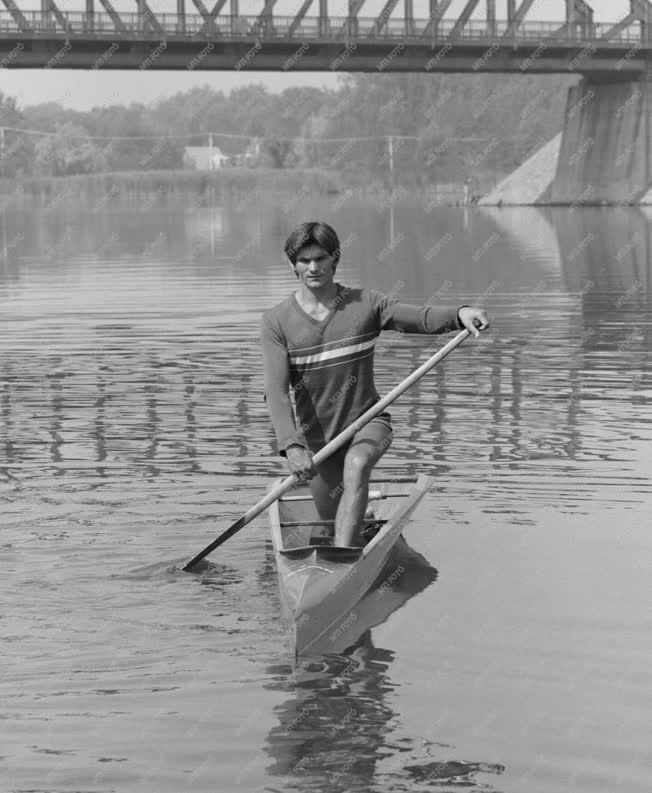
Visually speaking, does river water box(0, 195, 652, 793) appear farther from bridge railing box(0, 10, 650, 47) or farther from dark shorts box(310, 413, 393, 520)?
bridge railing box(0, 10, 650, 47)

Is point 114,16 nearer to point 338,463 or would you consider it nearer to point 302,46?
point 302,46

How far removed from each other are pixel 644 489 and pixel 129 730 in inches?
223

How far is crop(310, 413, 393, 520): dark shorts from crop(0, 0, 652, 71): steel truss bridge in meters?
69.9

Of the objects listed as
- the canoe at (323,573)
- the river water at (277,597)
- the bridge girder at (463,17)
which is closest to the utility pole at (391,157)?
the bridge girder at (463,17)

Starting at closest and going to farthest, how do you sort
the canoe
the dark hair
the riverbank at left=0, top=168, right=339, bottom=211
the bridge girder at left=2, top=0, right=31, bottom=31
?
the canoe → the dark hair → the bridge girder at left=2, top=0, right=31, bottom=31 → the riverbank at left=0, top=168, right=339, bottom=211

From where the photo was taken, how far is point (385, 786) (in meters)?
6.38

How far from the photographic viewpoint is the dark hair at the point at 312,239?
8.74 meters

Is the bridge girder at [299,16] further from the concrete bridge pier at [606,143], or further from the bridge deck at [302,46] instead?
the concrete bridge pier at [606,143]

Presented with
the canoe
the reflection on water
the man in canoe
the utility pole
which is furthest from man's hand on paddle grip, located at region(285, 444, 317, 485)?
the utility pole

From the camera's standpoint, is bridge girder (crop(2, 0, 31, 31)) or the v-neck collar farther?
bridge girder (crop(2, 0, 31, 31))

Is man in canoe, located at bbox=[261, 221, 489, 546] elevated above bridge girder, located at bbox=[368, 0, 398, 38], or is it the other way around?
bridge girder, located at bbox=[368, 0, 398, 38]

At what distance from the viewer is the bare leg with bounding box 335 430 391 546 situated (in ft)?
28.9

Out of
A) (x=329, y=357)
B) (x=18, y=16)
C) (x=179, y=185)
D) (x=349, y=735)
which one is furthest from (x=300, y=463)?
(x=179, y=185)

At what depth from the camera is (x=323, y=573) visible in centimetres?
832
